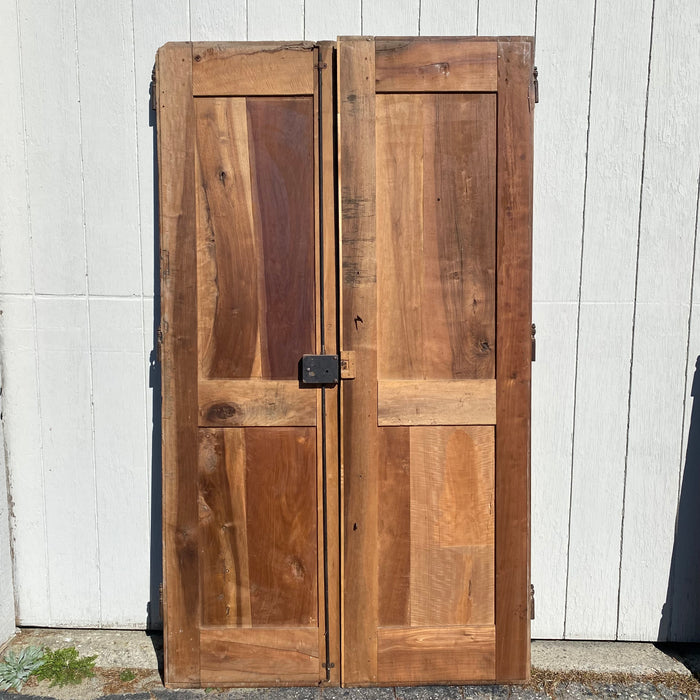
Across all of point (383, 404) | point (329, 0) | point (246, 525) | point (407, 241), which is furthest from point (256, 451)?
point (329, 0)

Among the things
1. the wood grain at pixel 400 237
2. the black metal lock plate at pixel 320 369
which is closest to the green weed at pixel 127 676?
the black metal lock plate at pixel 320 369

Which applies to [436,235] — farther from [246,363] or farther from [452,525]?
[452,525]

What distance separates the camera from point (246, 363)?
2373 millimetres

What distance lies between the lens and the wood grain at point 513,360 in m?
2.28

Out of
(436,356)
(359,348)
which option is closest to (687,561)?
(436,356)

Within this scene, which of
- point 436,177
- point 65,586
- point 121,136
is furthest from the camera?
point 65,586

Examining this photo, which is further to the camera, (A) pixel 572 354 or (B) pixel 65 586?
(B) pixel 65 586

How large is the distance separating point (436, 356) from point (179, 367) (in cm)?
97

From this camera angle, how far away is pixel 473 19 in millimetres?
2453

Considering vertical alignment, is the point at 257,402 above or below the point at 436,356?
below

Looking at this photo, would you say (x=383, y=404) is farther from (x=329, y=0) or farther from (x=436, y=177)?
(x=329, y=0)

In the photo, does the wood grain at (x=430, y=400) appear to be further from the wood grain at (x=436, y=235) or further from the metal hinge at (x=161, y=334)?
the metal hinge at (x=161, y=334)

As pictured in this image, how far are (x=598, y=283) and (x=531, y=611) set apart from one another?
1337 millimetres

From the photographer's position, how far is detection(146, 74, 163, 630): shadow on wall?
2569 mm
